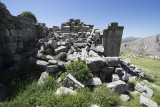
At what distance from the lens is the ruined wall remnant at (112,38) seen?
8.63 metres

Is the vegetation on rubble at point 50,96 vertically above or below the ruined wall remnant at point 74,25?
below

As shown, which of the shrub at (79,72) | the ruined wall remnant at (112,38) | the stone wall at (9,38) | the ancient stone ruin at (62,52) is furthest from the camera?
the ruined wall remnant at (112,38)

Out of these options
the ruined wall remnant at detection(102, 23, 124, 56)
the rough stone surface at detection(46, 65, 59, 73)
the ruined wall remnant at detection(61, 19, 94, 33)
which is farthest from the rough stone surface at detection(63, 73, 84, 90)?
the ruined wall remnant at detection(61, 19, 94, 33)

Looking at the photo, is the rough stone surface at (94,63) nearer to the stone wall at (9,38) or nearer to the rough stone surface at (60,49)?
the rough stone surface at (60,49)

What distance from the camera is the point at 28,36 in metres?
8.33

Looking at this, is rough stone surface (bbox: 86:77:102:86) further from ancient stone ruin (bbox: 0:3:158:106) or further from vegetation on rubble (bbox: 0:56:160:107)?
vegetation on rubble (bbox: 0:56:160:107)

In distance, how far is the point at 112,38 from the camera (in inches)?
353

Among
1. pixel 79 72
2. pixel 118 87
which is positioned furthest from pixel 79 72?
pixel 118 87

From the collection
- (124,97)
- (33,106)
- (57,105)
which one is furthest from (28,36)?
(124,97)

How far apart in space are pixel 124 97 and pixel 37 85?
13.8 feet

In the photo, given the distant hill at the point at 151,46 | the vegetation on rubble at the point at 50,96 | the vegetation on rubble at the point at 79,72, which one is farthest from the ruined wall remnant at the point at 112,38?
the distant hill at the point at 151,46

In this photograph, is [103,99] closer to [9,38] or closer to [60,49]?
[60,49]

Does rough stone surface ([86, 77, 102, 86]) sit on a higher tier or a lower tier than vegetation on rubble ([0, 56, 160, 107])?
higher

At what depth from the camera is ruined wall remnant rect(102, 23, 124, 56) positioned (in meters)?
8.63
